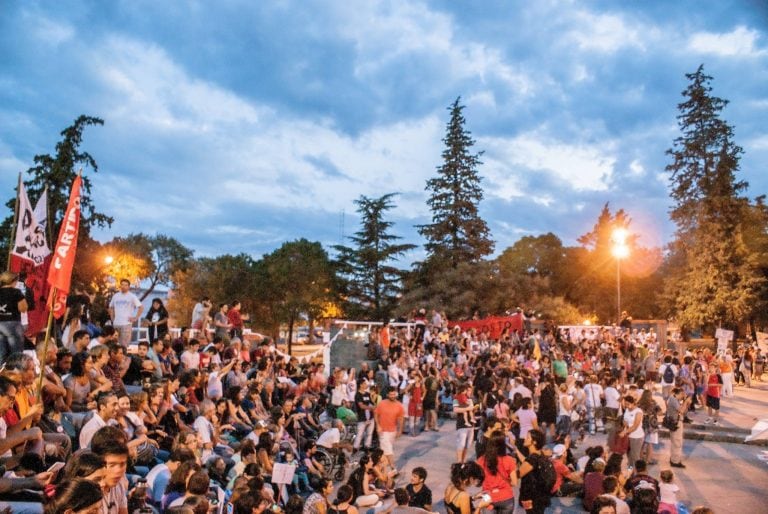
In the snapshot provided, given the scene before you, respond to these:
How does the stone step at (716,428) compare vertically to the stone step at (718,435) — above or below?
above

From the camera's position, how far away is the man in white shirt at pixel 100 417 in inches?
236

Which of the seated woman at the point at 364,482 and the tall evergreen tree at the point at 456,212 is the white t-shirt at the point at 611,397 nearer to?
the seated woman at the point at 364,482

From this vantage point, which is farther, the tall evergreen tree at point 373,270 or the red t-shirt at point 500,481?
the tall evergreen tree at point 373,270

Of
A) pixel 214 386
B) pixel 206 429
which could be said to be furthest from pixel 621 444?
pixel 214 386

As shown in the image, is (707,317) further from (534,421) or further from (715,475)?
(534,421)

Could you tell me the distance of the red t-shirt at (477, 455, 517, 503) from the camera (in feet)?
22.6

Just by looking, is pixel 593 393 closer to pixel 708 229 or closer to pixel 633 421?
pixel 633 421

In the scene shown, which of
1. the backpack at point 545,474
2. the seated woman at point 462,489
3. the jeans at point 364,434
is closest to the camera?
the seated woman at point 462,489

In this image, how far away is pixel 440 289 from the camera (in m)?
39.2

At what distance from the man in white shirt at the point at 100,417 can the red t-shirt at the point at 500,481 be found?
4367mm

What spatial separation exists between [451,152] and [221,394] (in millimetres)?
37821

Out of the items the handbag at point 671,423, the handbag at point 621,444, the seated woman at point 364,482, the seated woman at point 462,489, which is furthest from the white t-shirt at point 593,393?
the seated woman at point 462,489

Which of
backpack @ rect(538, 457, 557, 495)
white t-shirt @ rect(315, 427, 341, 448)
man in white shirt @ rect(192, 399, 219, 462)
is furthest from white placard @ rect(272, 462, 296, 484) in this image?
white t-shirt @ rect(315, 427, 341, 448)

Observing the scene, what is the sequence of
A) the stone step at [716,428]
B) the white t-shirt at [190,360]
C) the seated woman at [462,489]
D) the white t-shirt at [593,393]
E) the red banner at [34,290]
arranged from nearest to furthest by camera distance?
the seated woman at [462,489], the red banner at [34,290], the white t-shirt at [190,360], the white t-shirt at [593,393], the stone step at [716,428]
